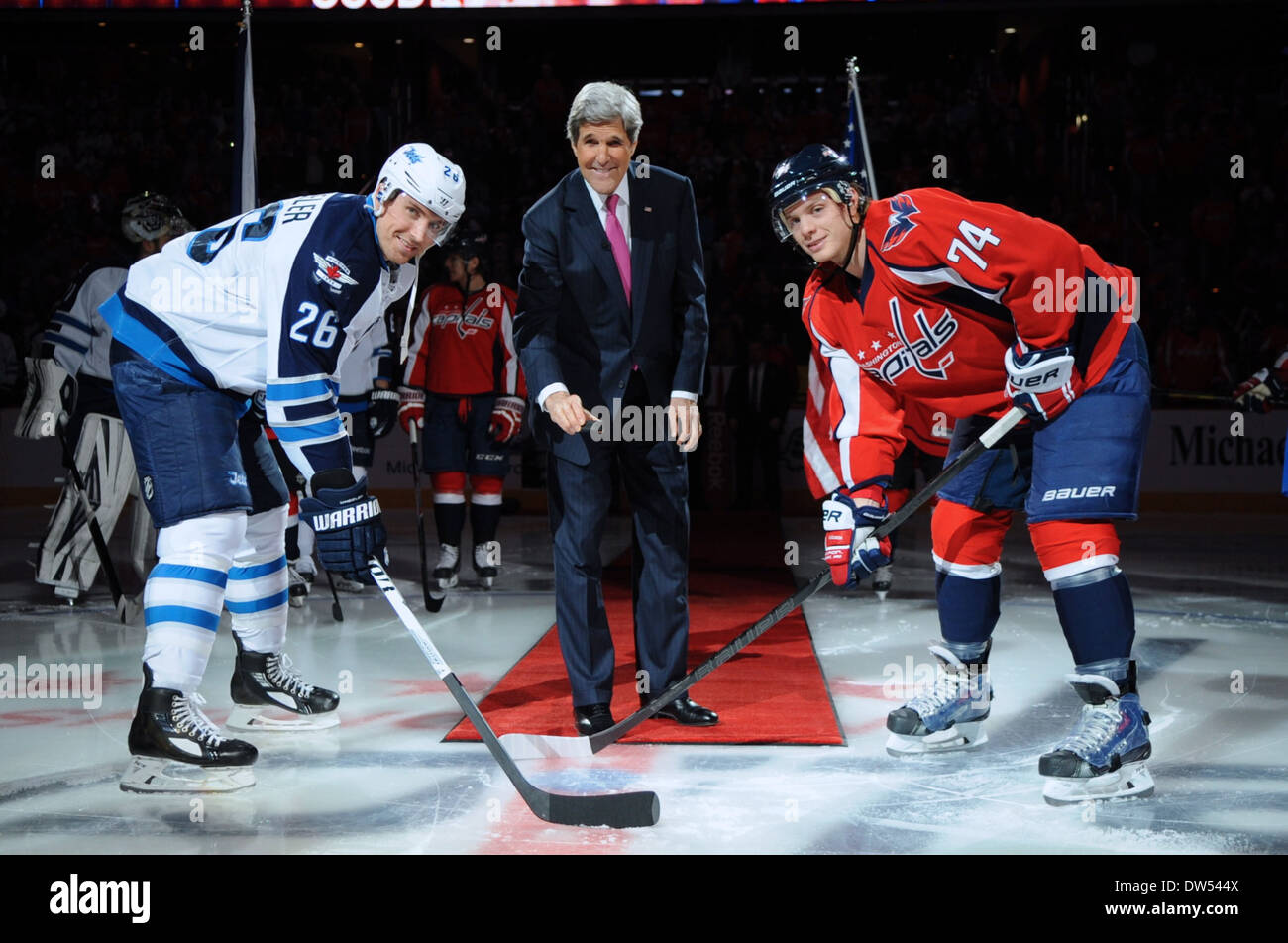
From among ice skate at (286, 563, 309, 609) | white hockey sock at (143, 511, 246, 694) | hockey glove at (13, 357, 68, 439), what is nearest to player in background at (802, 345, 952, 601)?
white hockey sock at (143, 511, 246, 694)

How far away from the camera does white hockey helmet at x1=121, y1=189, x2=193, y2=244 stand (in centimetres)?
492

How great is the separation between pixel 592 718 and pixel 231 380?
124cm

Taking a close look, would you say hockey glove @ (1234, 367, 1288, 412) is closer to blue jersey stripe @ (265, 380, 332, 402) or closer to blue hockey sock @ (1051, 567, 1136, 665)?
blue hockey sock @ (1051, 567, 1136, 665)

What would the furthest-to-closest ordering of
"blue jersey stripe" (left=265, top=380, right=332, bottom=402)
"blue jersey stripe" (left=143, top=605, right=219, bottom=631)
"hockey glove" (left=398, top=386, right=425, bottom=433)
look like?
"hockey glove" (left=398, top=386, right=425, bottom=433) < "blue jersey stripe" (left=143, top=605, right=219, bottom=631) < "blue jersey stripe" (left=265, top=380, right=332, bottom=402)

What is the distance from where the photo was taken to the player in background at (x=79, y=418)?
17.3ft

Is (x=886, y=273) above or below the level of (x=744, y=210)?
below

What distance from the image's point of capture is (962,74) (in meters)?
12.6

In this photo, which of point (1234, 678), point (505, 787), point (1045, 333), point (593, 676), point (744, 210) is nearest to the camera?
point (1045, 333)

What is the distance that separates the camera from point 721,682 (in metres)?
3.97

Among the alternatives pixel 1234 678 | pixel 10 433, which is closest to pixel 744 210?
pixel 10 433

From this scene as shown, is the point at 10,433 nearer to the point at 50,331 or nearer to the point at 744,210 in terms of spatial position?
the point at 50,331

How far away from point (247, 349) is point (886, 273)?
→ 1.45 m

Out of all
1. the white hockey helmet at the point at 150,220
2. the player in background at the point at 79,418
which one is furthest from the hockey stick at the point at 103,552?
the white hockey helmet at the point at 150,220

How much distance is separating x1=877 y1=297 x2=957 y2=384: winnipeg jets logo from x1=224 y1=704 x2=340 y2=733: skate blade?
5.75ft
